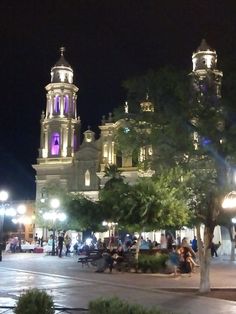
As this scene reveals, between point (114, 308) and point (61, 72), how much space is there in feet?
224

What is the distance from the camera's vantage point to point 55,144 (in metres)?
72.7

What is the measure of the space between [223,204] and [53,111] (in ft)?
190

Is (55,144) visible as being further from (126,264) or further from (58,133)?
(126,264)

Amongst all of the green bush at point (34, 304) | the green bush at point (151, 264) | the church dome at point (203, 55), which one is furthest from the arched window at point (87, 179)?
the green bush at point (34, 304)

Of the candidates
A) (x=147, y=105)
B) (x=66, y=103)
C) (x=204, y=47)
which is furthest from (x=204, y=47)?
(x=147, y=105)

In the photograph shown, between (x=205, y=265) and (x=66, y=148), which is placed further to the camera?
(x=66, y=148)

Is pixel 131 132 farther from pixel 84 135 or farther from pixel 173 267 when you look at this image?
pixel 84 135

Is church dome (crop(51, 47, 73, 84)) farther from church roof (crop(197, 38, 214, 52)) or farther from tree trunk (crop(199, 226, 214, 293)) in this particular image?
tree trunk (crop(199, 226, 214, 293))

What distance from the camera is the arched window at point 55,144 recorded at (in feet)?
237

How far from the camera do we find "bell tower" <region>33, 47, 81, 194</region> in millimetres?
71500

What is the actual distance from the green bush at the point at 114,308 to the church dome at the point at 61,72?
218 feet

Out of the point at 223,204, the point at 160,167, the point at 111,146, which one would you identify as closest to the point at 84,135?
the point at 111,146

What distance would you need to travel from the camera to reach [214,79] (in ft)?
67.3

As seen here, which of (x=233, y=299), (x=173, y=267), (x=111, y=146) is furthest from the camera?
(x=111, y=146)
